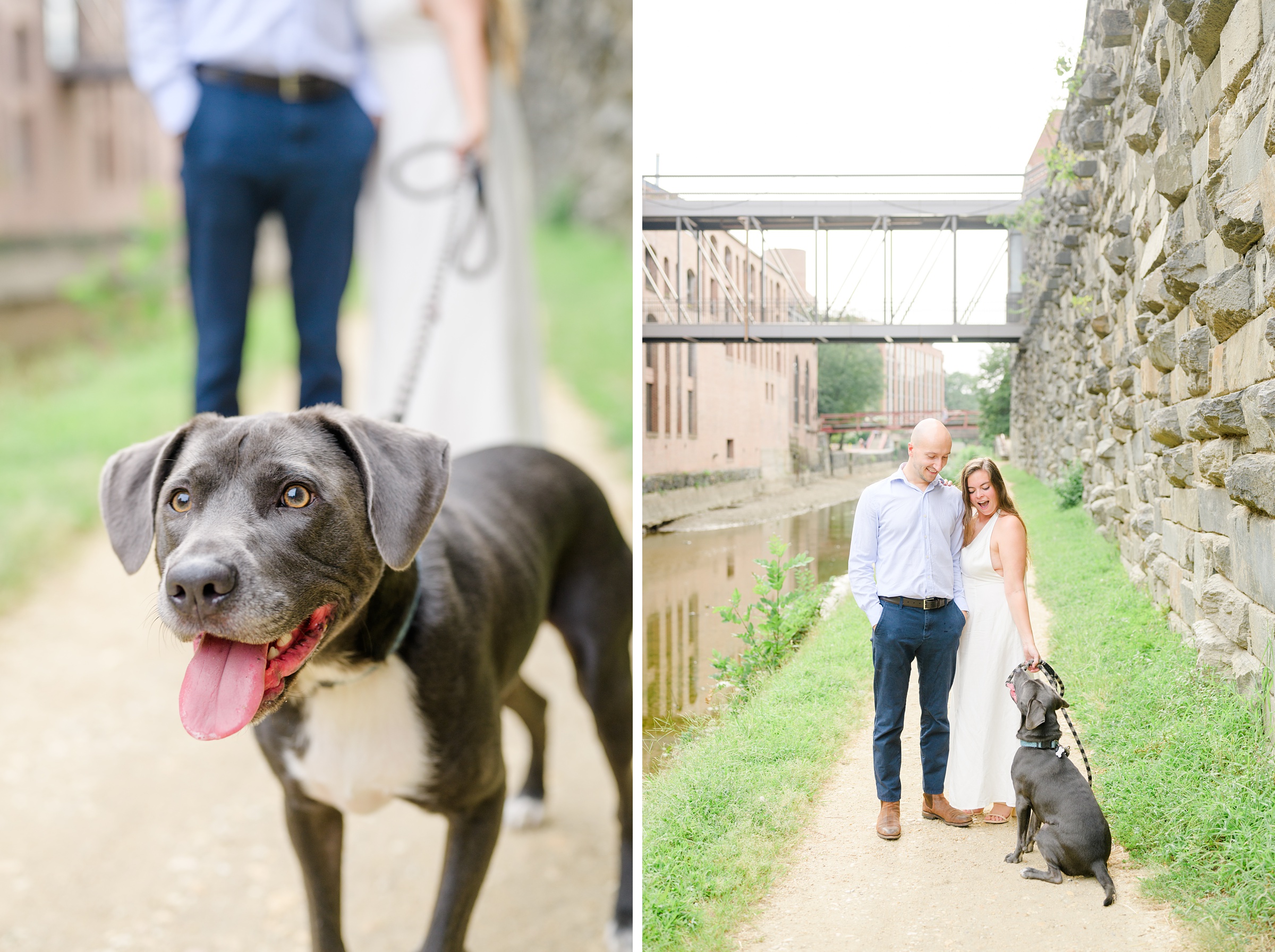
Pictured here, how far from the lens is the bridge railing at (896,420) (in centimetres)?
170

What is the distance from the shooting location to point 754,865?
1.73m

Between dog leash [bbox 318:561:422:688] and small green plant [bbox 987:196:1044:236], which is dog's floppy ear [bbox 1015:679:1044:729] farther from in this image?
dog leash [bbox 318:561:422:688]

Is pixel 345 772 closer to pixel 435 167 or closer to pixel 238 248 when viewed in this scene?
pixel 238 248

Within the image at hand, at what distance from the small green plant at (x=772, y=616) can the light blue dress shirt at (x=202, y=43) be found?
188 centimetres

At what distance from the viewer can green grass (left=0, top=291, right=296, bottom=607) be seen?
6.15 metres

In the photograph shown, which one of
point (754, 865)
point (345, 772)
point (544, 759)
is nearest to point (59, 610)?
point (544, 759)

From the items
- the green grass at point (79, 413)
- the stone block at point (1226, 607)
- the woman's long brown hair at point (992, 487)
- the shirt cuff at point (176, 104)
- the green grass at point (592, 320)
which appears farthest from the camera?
the green grass at point (592, 320)

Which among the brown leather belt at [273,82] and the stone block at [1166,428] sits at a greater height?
the brown leather belt at [273,82]

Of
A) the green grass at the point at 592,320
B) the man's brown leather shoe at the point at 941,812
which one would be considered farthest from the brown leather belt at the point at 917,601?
the green grass at the point at 592,320

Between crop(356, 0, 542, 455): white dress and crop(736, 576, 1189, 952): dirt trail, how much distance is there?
5.38ft

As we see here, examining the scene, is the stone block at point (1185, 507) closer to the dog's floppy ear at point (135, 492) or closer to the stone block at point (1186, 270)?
the stone block at point (1186, 270)

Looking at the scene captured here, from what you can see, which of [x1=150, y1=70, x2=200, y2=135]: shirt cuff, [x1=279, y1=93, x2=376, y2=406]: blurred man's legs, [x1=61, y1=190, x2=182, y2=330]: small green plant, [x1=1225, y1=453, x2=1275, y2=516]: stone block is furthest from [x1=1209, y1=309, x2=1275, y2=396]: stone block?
[x1=61, y1=190, x2=182, y2=330]: small green plant

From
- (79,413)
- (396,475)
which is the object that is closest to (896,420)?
(396,475)

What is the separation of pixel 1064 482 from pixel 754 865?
0.90 meters
